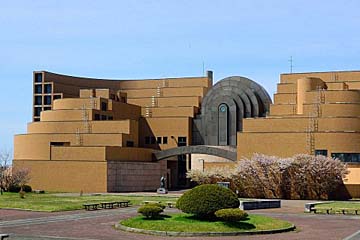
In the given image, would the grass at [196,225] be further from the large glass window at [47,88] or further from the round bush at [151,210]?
the large glass window at [47,88]

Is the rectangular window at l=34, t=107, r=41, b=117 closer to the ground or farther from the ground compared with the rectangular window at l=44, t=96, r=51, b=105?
closer to the ground

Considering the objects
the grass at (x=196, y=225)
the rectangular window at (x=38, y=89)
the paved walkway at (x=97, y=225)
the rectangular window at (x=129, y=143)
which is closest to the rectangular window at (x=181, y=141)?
the rectangular window at (x=129, y=143)

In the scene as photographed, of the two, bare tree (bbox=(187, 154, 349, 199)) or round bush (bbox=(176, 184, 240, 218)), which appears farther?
bare tree (bbox=(187, 154, 349, 199))

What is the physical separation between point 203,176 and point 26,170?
68.8ft

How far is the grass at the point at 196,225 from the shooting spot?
28.5 meters

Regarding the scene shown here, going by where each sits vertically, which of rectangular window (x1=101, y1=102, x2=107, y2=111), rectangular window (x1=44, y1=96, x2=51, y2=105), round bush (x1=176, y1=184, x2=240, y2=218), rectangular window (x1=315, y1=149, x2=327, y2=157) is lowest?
round bush (x1=176, y1=184, x2=240, y2=218)

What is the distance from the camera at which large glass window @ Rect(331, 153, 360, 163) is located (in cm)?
6775

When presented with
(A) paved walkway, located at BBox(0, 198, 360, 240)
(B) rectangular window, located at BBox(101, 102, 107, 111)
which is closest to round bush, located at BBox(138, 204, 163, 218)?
(A) paved walkway, located at BBox(0, 198, 360, 240)

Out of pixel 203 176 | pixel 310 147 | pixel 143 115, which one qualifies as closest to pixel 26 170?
pixel 203 176

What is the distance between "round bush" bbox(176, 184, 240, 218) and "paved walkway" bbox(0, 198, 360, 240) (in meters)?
2.74

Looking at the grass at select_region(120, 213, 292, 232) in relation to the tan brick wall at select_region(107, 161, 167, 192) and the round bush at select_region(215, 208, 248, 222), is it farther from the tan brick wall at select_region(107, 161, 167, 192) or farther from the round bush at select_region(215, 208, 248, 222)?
the tan brick wall at select_region(107, 161, 167, 192)

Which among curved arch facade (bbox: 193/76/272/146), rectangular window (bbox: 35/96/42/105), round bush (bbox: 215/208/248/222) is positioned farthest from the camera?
rectangular window (bbox: 35/96/42/105)

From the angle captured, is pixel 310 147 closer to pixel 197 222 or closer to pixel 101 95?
pixel 101 95

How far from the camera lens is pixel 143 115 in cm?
9438
